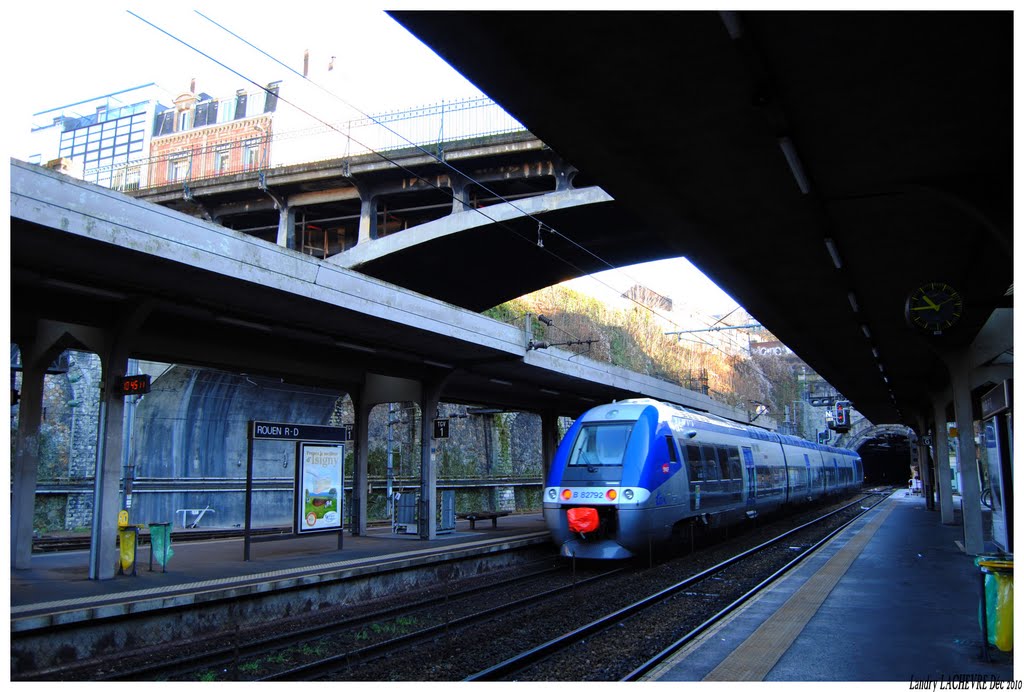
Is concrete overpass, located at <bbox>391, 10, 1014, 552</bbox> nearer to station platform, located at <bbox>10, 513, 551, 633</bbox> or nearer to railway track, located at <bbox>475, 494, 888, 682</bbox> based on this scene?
railway track, located at <bbox>475, 494, 888, 682</bbox>

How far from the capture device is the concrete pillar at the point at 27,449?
11844 millimetres

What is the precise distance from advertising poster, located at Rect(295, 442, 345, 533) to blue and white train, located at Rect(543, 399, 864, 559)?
395 centimetres

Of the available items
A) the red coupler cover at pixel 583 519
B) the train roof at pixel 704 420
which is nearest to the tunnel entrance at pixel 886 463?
the train roof at pixel 704 420

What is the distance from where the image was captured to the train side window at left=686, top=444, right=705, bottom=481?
15031 millimetres

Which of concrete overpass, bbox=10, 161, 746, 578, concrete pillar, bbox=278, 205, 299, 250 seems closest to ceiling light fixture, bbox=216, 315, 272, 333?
concrete overpass, bbox=10, 161, 746, 578

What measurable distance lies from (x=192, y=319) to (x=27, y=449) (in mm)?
3231

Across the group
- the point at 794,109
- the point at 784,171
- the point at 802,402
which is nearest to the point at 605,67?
the point at 794,109

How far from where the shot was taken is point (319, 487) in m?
13.8

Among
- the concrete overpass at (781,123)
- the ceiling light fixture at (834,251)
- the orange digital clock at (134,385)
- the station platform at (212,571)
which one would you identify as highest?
the concrete overpass at (781,123)

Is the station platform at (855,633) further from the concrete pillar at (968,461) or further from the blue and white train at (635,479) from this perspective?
the blue and white train at (635,479)

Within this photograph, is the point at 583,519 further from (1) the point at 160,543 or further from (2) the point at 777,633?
(1) the point at 160,543

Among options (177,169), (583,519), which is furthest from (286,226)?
(583,519)

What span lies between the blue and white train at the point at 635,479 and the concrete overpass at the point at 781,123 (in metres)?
3.52

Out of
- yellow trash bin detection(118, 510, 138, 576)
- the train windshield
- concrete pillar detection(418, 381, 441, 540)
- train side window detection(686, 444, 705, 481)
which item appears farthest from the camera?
concrete pillar detection(418, 381, 441, 540)
